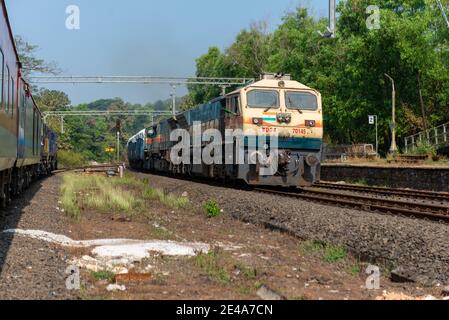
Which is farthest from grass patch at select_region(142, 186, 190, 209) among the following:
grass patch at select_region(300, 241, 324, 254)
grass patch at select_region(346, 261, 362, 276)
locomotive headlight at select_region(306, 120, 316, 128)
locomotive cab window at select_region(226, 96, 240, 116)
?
grass patch at select_region(346, 261, 362, 276)

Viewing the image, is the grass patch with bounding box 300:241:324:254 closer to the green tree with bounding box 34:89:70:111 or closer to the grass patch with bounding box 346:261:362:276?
the grass patch with bounding box 346:261:362:276

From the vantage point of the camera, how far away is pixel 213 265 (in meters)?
7.51

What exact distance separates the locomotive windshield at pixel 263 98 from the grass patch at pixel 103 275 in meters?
11.7

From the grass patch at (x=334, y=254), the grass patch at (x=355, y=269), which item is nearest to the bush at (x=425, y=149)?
the grass patch at (x=334, y=254)

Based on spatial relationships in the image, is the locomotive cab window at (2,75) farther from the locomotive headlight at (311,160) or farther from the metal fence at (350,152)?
the metal fence at (350,152)

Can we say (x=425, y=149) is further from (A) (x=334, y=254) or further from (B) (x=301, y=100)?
(A) (x=334, y=254)

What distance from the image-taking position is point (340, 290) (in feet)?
20.7

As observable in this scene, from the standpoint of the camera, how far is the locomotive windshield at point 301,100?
18516mm

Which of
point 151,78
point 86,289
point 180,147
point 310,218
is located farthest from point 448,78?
point 86,289

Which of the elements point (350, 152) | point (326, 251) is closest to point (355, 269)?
point (326, 251)

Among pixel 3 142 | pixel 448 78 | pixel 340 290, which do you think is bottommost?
pixel 340 290

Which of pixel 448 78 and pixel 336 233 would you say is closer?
pixel 336 233
